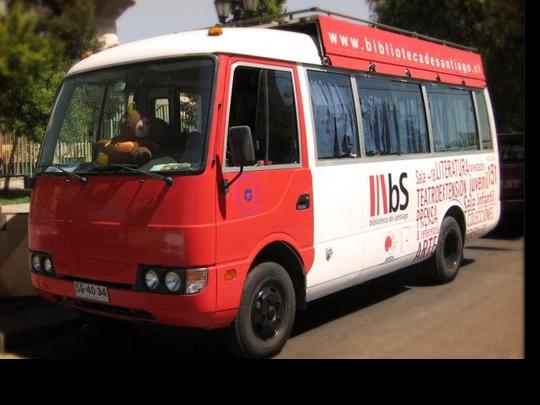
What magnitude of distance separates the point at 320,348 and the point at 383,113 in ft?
8.05

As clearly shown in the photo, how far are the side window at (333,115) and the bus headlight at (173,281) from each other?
5.64ft

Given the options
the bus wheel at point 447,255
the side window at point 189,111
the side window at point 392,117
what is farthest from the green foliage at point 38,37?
the bus wheel at point 447,255

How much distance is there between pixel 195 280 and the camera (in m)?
3.90

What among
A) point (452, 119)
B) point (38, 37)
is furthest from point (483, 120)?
point (38, 37)

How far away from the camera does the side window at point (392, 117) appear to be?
18.6ft

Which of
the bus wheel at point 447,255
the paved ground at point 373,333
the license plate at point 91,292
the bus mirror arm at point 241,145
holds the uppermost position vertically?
the bus mirror arm at point 241,145

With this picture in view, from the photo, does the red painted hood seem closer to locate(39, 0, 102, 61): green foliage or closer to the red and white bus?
the red and white bus

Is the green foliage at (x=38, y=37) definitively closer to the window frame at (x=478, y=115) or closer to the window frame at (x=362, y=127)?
the window frame at (x=362, y=127)

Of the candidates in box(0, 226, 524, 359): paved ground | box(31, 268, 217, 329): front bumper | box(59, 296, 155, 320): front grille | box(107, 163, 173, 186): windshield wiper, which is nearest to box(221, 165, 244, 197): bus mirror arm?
box(107, 163, 173, 186): windshield wiper

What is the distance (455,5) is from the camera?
5445 mm

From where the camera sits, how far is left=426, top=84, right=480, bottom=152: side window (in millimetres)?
6828

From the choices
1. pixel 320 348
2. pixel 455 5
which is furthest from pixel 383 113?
pixel 320 348

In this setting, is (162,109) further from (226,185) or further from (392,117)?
(392,117)

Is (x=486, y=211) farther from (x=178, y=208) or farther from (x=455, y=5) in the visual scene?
(x=178, y=208)
